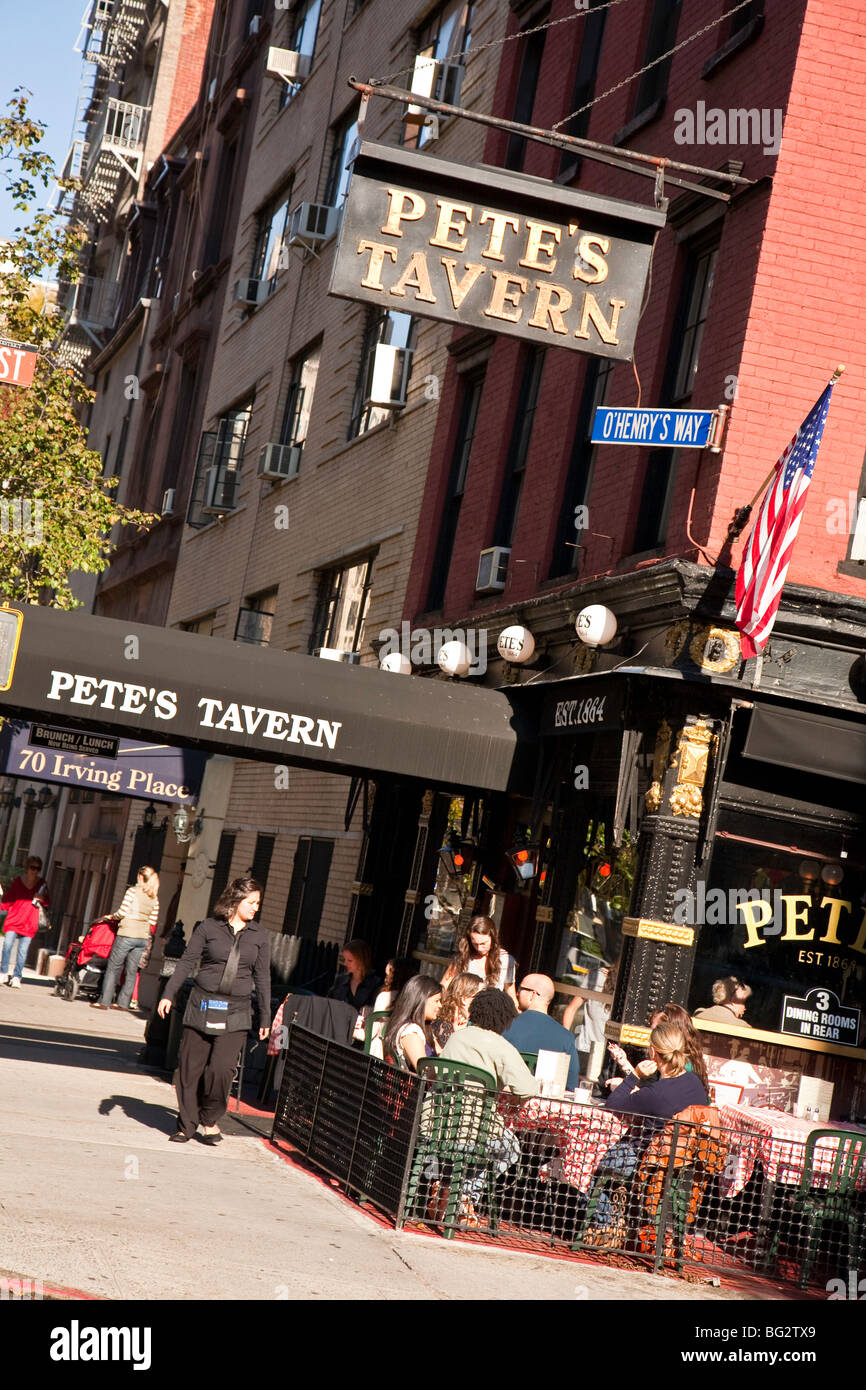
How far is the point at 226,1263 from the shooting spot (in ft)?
24.4

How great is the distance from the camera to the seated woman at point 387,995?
1226cm

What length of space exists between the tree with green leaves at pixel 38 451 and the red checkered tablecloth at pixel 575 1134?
13.0 meters

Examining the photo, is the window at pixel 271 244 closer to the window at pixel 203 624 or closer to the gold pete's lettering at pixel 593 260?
the window at pixel 203 624

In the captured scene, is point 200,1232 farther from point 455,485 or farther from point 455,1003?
point 455,485

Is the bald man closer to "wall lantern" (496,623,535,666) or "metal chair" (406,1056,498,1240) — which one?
"metal chair" (406,1056,498,1240)

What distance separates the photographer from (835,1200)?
30.8 ft

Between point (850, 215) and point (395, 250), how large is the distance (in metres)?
3.58

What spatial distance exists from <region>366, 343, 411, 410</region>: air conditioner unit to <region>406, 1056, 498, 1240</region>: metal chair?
11509 millimetres

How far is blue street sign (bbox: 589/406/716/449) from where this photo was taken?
37.3ft

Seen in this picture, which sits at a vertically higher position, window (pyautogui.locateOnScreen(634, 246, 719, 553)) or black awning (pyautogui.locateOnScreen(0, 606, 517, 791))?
window (pyautogui.locateOnScreen(634, 246, 719, 553))

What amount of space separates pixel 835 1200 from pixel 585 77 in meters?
10.9

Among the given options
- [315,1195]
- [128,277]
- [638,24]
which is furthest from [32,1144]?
[128,277]

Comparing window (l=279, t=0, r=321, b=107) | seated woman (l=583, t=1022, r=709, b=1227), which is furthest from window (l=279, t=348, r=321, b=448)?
seated woman (l=583, t=1022, r=709, b=1227)

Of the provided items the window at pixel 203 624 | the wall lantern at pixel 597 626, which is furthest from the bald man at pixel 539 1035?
the window at pixel 203 624
